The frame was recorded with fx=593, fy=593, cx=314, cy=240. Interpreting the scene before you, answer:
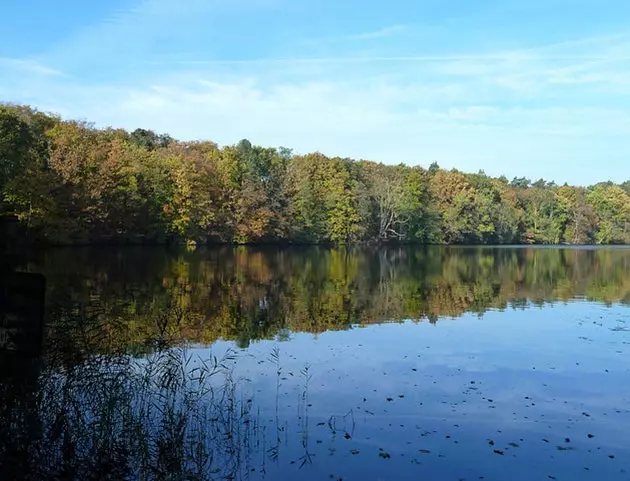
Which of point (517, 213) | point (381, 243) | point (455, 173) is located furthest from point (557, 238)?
point (381, 243)

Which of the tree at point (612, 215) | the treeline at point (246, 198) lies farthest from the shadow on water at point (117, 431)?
the tree at point (612, 215)

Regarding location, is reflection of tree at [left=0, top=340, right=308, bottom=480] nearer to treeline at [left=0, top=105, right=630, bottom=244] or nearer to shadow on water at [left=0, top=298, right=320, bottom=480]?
shadow on water at [left=0, top=298, right=320, bottom=480]

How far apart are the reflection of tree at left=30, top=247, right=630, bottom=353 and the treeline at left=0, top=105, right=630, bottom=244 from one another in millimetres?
13077

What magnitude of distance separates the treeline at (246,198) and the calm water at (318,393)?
25.1 meters

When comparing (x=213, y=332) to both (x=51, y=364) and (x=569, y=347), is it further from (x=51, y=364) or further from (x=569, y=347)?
(x=569, y=347)

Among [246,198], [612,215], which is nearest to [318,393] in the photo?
[246,198]

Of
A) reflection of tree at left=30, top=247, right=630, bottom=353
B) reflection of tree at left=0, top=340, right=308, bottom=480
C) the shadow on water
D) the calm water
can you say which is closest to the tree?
reflection of tree at left=30, top=247, right=630, bottom=353

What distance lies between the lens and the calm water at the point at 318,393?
290 inches

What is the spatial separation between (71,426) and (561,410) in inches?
310

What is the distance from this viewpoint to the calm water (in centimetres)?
736

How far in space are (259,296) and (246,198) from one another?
5580 centimetres

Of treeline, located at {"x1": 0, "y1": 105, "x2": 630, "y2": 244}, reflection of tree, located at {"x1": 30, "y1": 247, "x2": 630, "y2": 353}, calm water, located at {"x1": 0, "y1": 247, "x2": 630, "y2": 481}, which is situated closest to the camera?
calm water, located at {"x1": 0, "y1": 247, "x2": 630, "y2": 481}

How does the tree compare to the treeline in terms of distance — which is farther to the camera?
the tree

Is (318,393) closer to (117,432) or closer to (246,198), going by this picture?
(117,432)
